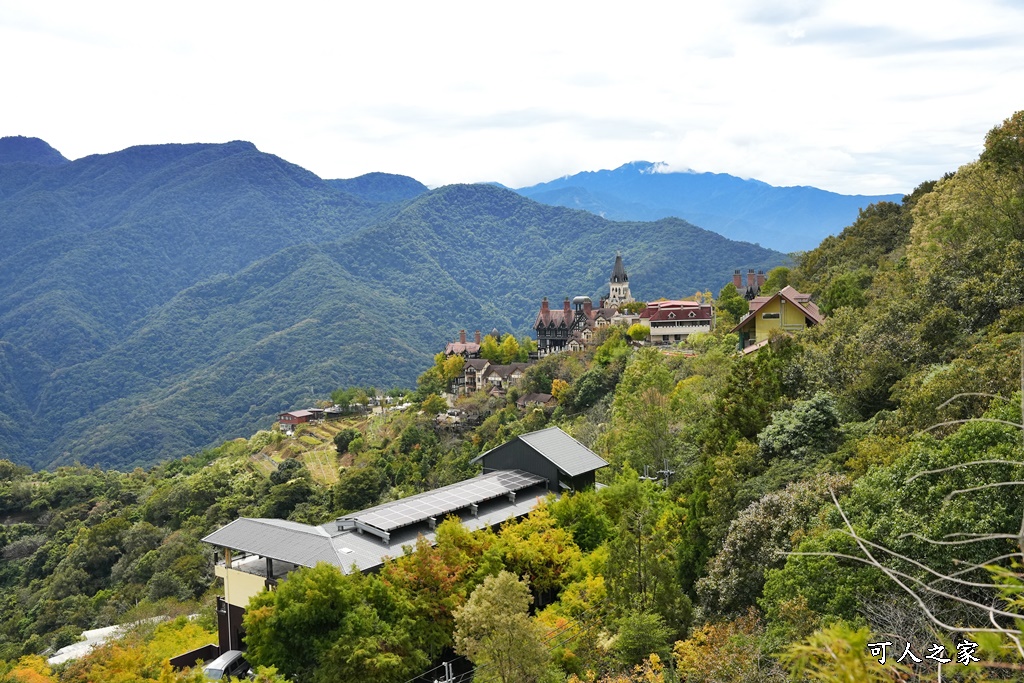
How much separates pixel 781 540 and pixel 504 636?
5.12 meters

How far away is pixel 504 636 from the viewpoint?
13.5 meters

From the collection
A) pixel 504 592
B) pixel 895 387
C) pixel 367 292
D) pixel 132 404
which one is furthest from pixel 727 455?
pixel 367 292

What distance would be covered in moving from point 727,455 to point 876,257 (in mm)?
29492

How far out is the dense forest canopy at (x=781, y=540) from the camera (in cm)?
972

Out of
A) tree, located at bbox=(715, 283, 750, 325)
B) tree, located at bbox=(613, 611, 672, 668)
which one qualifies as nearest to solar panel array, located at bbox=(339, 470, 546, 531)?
tree, located at bbox=(613, 611, 672, 668)

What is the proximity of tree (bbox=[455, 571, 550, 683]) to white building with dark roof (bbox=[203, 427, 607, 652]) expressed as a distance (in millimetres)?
3731

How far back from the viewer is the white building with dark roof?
755 inches

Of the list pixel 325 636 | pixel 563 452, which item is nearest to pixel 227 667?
pixel 325 636

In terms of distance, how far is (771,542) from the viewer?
44.2 ft

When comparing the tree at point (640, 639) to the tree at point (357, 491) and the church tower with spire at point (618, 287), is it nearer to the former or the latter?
the tree at point (357, 491)

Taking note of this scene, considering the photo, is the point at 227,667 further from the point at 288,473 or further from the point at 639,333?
the point at 639,333

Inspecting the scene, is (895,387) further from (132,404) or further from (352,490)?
(132,404)

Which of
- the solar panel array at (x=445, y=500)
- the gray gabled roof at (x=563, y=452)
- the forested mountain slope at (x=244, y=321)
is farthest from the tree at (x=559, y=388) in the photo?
the forested mountain slope at (x=244, y=321)

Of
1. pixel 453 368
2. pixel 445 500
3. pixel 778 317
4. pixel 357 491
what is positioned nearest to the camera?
pixel 445 500
